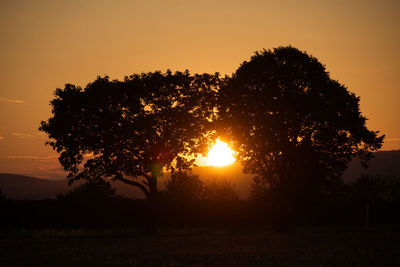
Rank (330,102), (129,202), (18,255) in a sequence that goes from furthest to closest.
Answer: (129,202), (330,102), (18,255)

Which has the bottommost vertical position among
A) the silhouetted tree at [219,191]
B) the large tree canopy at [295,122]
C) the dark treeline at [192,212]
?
the dark treeline at [192,212]

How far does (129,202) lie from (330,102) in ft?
78.6

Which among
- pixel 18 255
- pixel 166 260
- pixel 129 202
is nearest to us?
pixel 166 260

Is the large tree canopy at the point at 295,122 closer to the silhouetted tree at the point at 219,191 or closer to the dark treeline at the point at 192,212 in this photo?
the dark treeline at the point at 192,212

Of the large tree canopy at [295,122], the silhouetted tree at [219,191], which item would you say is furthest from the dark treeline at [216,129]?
the silhouetted tree at [219,191]

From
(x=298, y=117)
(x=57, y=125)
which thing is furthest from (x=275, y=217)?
(x=57, y=125)

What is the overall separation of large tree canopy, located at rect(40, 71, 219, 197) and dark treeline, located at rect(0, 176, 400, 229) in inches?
143

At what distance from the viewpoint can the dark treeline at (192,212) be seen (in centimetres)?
5128

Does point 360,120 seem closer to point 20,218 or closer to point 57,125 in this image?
point 57,125

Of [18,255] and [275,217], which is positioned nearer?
[18,255]

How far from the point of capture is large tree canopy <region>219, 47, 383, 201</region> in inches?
1913

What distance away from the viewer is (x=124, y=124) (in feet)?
160

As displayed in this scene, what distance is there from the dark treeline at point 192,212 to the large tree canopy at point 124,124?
363cm

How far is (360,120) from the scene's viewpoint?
49.2 m
